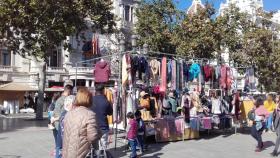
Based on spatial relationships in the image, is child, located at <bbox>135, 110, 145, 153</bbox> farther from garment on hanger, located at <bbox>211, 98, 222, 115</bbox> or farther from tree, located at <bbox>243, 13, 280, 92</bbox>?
tree, located at <bbox>243, 13, 280, 92</bbox>

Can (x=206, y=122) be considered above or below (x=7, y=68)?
below

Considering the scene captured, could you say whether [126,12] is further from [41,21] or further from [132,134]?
[132,134]

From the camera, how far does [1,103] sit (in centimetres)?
3164

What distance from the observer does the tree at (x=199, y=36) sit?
88.8 feet

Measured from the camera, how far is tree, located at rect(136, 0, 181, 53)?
31125 millimetres

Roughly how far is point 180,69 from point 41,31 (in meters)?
8.48

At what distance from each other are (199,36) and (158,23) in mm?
4916

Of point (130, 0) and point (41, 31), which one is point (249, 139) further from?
point (130, 0)

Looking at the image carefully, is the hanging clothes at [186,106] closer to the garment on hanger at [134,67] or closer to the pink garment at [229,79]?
the garment on hanger at [134,67]

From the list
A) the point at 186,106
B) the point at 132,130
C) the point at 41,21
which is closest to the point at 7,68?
the point at 41,21

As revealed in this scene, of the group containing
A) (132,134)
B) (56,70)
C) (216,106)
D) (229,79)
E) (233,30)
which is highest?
(233,30)

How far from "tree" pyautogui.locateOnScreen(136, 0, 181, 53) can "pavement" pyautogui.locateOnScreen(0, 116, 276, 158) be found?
52.3 ft

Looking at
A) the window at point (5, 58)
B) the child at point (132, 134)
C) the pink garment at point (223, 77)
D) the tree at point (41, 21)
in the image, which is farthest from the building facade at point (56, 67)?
the child at point (132, 134)

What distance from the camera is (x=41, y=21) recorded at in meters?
19.4
